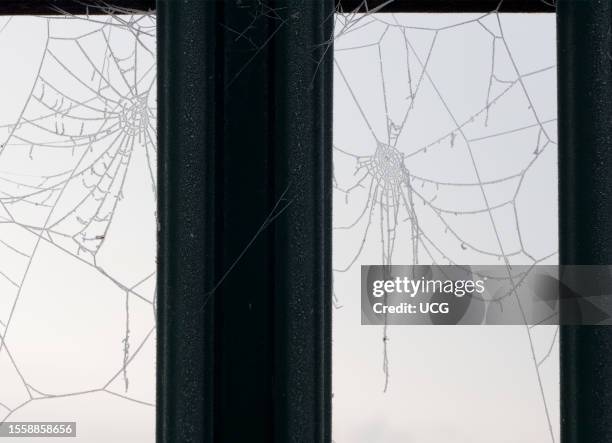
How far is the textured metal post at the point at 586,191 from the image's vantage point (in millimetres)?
1073

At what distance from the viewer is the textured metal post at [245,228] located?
3.45ft

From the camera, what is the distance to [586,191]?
1090mm

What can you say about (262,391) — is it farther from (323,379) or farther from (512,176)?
(512,176)

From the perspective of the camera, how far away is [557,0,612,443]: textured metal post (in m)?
1.07

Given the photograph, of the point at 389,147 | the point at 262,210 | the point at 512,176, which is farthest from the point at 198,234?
the point at 512,176

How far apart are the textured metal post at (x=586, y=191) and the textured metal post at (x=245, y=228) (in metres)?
0.33

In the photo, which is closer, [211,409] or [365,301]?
[211,409]

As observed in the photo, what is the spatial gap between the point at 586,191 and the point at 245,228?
0.46 metres

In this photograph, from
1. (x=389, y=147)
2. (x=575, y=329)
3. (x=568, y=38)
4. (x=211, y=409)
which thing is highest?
(x=568, y=38)

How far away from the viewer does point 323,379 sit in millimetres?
1071

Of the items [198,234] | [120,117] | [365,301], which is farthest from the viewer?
[120,117]

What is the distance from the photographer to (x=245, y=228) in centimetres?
109

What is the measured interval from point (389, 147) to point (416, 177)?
6 centimetres

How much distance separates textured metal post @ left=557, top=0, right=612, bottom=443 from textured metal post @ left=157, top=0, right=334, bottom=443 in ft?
1.07
